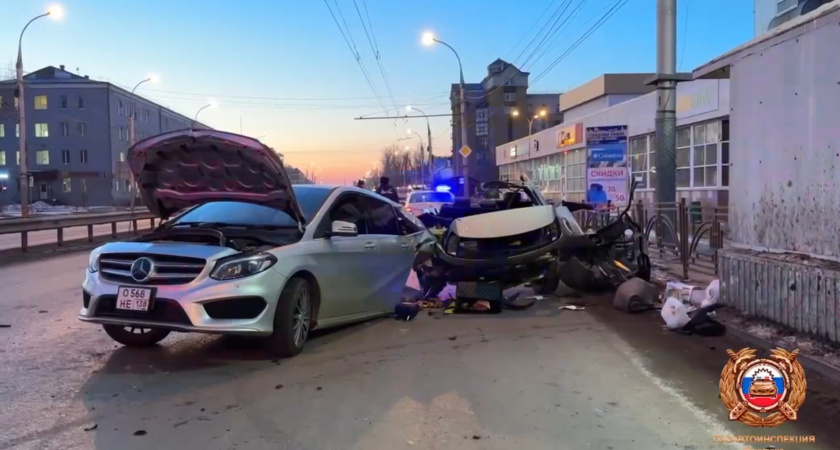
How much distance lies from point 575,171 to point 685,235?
27.8 m

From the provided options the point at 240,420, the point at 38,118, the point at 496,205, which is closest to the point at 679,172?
the point at 496,205

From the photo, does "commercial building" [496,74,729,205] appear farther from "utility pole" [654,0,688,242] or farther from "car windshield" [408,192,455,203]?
"car windshield" [408,192,455,203]

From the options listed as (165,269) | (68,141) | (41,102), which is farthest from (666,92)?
(41,102)

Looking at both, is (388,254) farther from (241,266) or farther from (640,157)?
(640,157)

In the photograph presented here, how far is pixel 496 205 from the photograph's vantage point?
31.2 feet

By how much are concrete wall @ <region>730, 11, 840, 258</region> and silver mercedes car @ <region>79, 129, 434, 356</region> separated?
4.14 meters

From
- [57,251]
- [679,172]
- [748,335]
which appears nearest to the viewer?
[748,335]

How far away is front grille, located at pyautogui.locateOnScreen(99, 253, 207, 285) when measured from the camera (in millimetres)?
5324

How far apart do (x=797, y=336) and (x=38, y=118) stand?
74.7 metres

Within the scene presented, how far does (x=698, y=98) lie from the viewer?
22750 millimetres

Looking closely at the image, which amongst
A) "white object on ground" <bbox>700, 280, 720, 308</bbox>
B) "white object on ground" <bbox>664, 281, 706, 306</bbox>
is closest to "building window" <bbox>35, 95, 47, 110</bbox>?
"white object on ground" <bbox>664, 281, 706, 306</bbox>

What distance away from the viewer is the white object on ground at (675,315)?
7.02 metres

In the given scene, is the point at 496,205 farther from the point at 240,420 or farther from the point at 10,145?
the point at 10,145

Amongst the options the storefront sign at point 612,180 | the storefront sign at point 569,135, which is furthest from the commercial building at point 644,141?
the storefront sign at point 612,180
